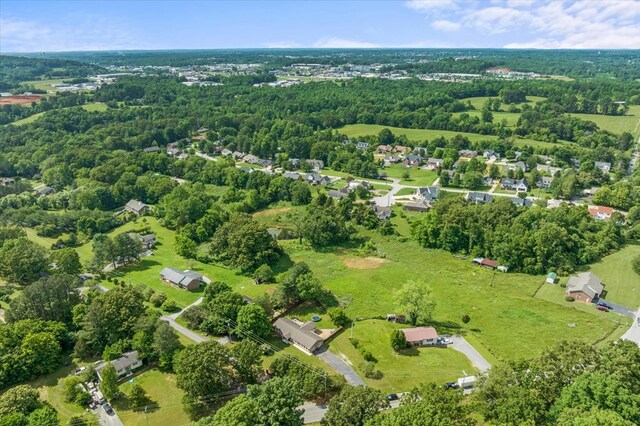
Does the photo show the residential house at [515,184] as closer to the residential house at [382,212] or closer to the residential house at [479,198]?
the residential house at [479,198]

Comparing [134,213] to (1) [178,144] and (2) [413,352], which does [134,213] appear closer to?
(1) [178,144]

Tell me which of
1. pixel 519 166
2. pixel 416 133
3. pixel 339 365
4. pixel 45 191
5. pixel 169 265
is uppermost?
pixel 416 133

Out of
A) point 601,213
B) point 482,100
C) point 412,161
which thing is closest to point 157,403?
point 601,213

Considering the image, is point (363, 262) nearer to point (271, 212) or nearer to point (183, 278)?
point (183, 278)

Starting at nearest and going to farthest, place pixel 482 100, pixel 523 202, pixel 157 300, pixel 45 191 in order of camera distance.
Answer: pixel 157 300 → pixel 523 202 → pixel 45 191 → pixel 482 100

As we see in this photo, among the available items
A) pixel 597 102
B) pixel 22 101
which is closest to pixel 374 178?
pixel 597 102

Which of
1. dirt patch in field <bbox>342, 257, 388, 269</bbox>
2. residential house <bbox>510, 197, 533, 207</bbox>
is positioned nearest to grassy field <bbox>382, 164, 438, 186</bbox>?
residential house <bbox>510, 197, 533, 207</bbox>
